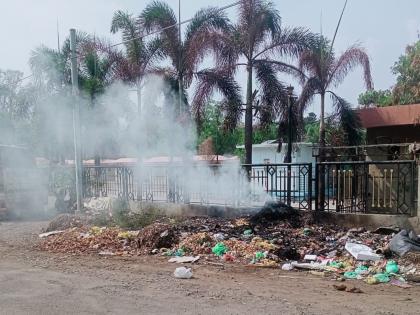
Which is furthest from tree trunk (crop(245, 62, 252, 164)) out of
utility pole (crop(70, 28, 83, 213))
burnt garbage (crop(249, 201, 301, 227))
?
burnt garbage (crop(249, 201, 301, 227))

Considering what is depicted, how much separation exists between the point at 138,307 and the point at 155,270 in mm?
1845

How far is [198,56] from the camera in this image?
15758 mm

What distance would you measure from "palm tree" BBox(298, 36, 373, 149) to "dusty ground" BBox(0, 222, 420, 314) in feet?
38.1

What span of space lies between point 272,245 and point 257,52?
10.0 m

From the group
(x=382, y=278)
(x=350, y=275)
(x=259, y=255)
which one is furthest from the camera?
(x=259, y=255)

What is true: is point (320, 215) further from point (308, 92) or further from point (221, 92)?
point (308, 92)

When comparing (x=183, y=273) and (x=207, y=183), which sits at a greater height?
(x=207, y=183)

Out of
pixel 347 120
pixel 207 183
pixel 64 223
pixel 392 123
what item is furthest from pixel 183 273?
pixel 347 120


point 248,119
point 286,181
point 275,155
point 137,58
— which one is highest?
point 137,58

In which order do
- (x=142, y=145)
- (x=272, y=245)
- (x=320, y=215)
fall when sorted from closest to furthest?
(x=272, y=245)
(x=320, y=215)
(x=142, y=145)

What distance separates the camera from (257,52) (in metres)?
16.2

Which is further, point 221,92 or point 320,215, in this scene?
point 221,92

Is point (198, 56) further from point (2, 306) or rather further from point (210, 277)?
point (2, 306)

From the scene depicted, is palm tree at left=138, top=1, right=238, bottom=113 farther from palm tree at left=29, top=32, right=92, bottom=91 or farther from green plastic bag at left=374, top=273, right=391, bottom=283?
green plastic bag at left=374, top=273, right=391, bottom=283
